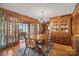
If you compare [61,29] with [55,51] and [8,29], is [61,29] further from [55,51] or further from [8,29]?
[8,29]

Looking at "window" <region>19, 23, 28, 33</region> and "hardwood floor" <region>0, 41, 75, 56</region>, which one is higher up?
"window" <region>19, 23, 28, 33</region>

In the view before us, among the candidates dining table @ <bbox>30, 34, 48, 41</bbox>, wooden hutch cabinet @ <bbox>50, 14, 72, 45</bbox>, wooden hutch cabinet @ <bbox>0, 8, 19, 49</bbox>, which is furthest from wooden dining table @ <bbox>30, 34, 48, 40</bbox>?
wooden hutch cabinet @ <bbox>0, 8, 19, 49</bbox>

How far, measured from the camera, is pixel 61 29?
2.31 metres

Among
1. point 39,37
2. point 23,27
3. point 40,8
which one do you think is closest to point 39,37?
point 39,37

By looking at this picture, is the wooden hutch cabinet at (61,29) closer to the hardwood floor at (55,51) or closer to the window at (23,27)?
the hardwood floor at (55,51)

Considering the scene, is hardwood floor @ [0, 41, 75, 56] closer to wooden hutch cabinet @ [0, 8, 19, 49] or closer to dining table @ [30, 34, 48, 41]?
wooden hutch cabinet @ [0, 8, 19, 49]

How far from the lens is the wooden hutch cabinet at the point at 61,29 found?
2270 millimetres

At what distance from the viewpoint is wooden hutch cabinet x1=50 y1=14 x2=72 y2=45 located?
227 cm

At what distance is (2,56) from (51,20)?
1.14 metres

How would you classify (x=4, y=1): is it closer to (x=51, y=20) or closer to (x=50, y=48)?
(x=51, y=20)

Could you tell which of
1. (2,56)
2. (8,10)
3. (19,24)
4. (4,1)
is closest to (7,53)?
(2,56)

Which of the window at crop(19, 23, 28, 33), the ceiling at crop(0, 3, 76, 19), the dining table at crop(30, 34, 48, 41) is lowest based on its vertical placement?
the dining table at crop(30, 34, 48, 41)

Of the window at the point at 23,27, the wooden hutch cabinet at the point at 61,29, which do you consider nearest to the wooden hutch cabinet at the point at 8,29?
the window at the point at 23,27

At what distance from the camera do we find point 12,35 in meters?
2.29
